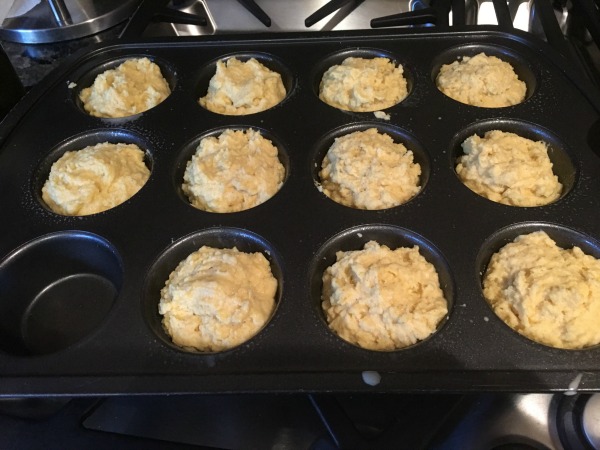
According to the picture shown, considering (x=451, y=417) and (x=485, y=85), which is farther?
(x=485, y=85)

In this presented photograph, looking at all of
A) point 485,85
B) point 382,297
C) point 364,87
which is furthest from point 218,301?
point 485,85

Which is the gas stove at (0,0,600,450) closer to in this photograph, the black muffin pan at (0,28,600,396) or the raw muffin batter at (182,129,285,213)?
the black muffin pan at (0,28,600,396)

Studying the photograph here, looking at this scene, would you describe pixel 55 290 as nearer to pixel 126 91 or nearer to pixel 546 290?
pixel 126 91

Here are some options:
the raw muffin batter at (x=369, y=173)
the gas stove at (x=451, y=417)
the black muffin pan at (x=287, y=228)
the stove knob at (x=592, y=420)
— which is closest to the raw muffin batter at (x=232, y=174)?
the black muffin pan at (x=287, y=228)

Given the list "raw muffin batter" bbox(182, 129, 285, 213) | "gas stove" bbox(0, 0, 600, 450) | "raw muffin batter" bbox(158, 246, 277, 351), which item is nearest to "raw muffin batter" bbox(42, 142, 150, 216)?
"raw muffin batter" bbox(182, 129, 285, 213)

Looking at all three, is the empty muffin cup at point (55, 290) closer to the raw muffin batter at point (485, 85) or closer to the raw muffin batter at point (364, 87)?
the raw muffin batter at point (364, 87)
